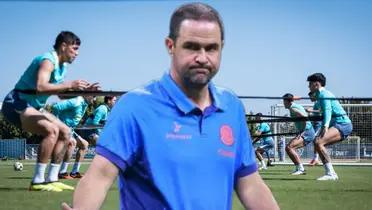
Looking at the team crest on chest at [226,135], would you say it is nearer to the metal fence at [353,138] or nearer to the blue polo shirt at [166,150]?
the blue polo shirt at [166,150]

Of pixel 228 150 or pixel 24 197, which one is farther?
pixel 24 197

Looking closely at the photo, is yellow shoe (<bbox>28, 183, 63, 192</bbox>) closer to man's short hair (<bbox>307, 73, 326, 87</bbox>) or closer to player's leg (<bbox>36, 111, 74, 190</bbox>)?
player's leg (<bbox>36, 111, 74, 190</bbox>)

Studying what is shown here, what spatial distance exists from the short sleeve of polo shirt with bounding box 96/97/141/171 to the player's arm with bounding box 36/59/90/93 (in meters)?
4.54

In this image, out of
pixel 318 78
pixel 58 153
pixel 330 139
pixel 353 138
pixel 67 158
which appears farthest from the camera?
pixel 353 138

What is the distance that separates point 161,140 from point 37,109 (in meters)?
5.72

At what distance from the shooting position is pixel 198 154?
254 centimetres

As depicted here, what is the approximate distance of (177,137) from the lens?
8.27 ft

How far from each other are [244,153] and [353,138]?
33.6 meters

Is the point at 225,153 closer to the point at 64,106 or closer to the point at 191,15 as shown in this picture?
the point at 191,15

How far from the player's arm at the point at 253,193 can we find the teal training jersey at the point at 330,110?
9.06m

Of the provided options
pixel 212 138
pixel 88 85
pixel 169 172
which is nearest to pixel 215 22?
pixel 212 138

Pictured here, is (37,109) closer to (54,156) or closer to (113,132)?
(54,156)

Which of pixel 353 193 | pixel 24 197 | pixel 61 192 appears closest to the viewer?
pixel 24 197

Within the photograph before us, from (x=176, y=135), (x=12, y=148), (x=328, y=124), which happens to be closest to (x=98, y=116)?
(x=328, y=124)
